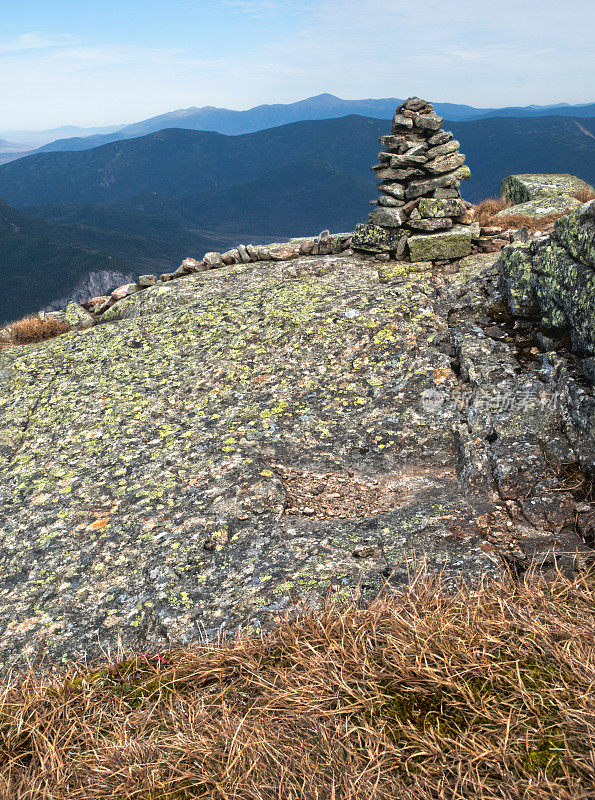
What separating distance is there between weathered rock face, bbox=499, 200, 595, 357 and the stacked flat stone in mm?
2171

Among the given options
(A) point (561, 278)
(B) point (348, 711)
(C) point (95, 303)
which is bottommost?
(B) point (348, 711)

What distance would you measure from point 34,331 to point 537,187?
58.3 feet

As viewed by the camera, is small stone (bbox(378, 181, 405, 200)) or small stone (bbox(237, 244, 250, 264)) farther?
small stone (bbox(237, 244, 250, 264))

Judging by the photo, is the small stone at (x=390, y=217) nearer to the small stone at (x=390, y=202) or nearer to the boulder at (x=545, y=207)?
the small stone at (x=390, y=202)

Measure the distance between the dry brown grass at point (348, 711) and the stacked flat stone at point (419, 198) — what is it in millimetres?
8732

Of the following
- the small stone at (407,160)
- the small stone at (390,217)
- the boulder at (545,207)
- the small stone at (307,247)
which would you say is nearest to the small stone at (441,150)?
the small stone at (407,160)

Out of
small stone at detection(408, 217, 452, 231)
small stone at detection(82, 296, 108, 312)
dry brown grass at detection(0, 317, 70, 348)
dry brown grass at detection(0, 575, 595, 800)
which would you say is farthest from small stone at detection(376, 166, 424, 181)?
dry brown grass at detection(0, 575, 595, 800)

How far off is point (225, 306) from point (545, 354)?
22.1 ft

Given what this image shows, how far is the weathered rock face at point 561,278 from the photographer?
7.53 m

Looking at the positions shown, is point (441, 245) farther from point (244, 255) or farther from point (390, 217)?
point (244, 255)

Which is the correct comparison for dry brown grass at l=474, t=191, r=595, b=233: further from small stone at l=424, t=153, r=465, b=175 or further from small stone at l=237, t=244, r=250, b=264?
small stone at l=237, t=244, r=250, b=264

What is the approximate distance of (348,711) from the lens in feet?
13.0

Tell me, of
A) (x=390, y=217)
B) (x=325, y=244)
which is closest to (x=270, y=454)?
(x=390, y=217)

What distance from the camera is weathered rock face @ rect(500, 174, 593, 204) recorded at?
1864cm
